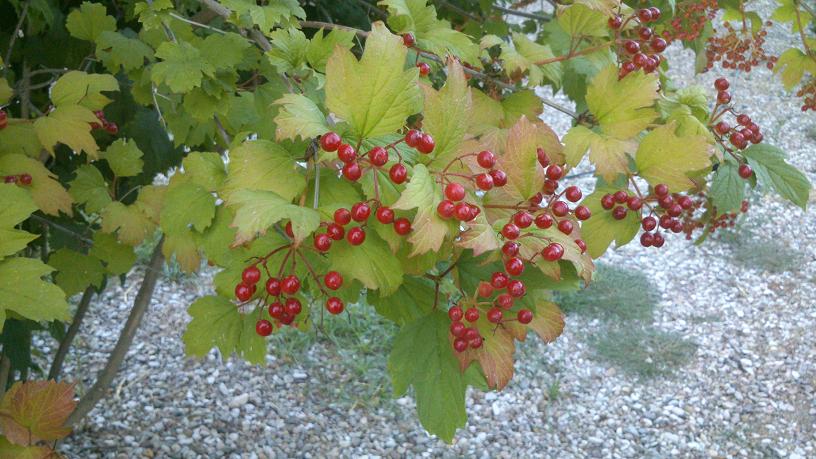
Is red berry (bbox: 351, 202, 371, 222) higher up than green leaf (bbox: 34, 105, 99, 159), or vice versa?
red berry (bbox: 351, 202, 371, 222)

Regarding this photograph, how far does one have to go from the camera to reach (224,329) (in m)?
1.31

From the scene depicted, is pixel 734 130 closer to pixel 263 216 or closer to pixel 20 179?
pixel 263 216

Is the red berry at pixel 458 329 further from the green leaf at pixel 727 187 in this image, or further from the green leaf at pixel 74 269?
the green leaf at pixel 74 269

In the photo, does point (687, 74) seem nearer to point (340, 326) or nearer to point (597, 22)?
point (340, 326)

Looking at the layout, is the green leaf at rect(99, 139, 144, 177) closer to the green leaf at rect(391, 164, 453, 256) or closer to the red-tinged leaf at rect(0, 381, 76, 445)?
the red-tinged leaf at rect(0, 381, 76, 445)

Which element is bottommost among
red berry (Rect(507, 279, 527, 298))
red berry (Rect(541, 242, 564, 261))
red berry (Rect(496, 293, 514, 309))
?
red berry (Rect(496, 293, 514, 309))

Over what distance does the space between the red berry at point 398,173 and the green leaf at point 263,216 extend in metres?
0.10

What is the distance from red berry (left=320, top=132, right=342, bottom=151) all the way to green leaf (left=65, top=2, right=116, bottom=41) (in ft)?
3.69

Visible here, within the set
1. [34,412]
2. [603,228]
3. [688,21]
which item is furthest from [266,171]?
[688,21]

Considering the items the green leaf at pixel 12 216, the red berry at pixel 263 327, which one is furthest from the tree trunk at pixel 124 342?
the red berry at pixel 263 327

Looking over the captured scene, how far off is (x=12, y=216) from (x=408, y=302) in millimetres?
646

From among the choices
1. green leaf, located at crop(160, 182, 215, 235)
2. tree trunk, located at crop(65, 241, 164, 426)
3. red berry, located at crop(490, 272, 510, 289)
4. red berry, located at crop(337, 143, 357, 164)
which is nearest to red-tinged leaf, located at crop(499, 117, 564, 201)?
red berry, located at crop(490, 272, 510, 289)

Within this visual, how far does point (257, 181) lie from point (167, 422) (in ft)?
8.75

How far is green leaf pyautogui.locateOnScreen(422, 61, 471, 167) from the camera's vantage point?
3.24ft
